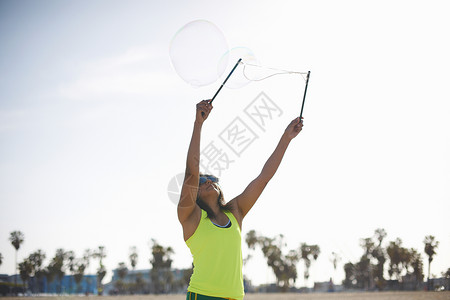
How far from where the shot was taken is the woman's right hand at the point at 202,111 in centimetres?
352

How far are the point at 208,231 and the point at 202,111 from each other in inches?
37.1

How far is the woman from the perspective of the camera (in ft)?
10.7

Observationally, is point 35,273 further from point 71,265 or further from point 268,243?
point 268,243

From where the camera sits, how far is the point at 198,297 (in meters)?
3.25

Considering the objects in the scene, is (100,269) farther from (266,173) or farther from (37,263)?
(266,173)

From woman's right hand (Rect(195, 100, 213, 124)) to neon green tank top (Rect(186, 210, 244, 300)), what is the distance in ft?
2.66

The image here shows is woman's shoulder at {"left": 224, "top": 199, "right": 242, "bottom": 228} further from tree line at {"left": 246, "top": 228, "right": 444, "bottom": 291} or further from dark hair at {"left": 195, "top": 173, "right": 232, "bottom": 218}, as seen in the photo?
tree line at {"left": 246, "top": 228, "right": 444, "bottom": 291}

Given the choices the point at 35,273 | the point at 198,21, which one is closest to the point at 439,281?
the point at 198,21

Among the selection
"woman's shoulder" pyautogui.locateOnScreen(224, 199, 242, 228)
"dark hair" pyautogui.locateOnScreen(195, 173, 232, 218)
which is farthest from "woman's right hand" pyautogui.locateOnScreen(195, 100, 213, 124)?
"woman's shoulder" pyautogui.locateOnScreen(224, 199, 242, 228)

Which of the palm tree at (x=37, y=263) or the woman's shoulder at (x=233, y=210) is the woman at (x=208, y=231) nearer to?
the woman's shoulder at (x=233, y=210)

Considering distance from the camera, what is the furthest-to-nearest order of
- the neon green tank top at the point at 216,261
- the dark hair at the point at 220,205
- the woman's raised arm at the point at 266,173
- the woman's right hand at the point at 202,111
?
the woman's raised arm at the point at 266,173 < the dark hair at the point at 220,205 < the woman's right hand at the point at 202,111 < the neon green tank top at the point at 216,261

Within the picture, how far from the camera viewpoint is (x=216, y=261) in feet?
10.8

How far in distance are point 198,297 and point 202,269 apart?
7.9 inches

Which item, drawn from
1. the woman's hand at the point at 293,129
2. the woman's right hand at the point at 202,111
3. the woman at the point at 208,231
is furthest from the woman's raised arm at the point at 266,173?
the woman's right hand at the point at 202,111
